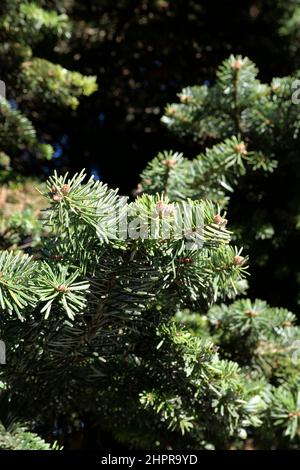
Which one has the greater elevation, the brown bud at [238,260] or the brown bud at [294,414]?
the brown bud at [238,260]

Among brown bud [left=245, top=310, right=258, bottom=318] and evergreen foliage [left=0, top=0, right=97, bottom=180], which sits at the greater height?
evergreen foliage [left=0, top=0, right=97, bottom=180]

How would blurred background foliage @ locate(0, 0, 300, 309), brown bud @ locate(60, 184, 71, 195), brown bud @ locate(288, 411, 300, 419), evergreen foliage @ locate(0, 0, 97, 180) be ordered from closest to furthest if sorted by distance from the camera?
brown bud @ locate(60, 184, 71, 195), brown bud @ locate(288, 411, 300, 419), evergreen foliage @ locate(0, 0, 97, 180), blurred background foliage @ locate(0, 0, 300, 309)

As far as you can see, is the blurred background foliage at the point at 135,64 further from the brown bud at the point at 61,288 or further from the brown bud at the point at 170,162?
the brown bud at the point at 61,288

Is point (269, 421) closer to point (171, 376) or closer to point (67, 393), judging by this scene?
point (171, 376)

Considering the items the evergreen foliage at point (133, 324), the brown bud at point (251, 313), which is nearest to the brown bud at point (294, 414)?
the evergreen foliage at point (133, 324)

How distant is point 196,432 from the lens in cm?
117

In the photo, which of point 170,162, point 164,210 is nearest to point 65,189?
point 164,210

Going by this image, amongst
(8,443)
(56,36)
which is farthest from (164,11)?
(8,443)

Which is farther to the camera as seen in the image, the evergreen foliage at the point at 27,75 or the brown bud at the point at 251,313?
the evergreen foliage at the point at 27,75

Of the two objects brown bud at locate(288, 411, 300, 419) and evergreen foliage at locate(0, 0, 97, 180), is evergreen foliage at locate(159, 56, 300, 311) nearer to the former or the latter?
evergreen foliage at locate(0, 0, 97, 180)

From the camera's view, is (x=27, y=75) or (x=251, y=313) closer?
(x=251, y=313)

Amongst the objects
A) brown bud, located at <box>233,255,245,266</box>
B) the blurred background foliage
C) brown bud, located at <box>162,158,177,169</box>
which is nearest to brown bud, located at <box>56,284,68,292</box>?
brown bud, located at <box>233,255,245,266</box>

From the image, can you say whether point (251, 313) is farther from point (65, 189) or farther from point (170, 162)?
point (65, 189)
